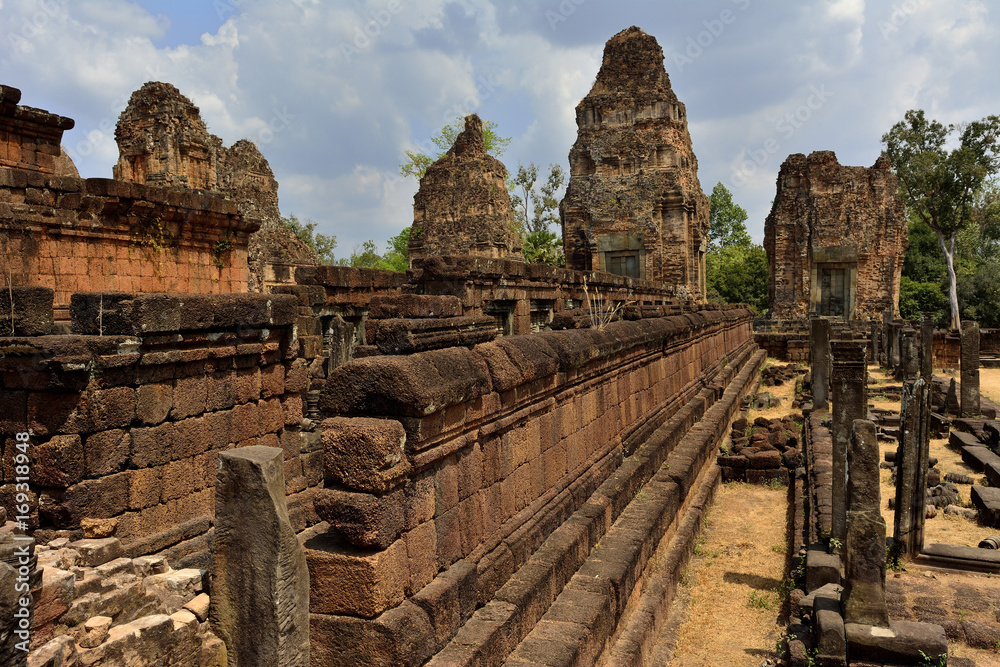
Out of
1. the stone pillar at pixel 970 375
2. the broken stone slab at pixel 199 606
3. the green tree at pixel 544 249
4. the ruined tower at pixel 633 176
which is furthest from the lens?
the green tree at pixel 544 249

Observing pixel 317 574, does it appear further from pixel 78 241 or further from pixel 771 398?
pixel 771 398

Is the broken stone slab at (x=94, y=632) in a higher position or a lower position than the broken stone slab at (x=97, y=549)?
higher

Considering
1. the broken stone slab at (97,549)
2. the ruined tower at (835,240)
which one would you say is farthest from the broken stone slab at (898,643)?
the ruined tower at (835,240)

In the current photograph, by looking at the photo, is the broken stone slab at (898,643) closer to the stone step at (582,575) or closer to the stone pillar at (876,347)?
the stone step at (582,575)

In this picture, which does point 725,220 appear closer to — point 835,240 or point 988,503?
point 835,240

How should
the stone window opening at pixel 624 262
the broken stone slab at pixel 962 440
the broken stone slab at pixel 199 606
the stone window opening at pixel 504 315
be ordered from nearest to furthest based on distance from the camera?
the broken stone slab at pixel 199 606, the broken stone slab at pixel 962 440, the stone window opening at pixel 504 315, the stone window opening at pixel 624 262

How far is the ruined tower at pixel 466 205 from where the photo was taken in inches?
755

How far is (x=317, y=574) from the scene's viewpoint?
8.50ft

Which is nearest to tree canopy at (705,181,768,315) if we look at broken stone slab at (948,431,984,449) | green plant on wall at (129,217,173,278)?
broken stone slab at (948,431,984,449)

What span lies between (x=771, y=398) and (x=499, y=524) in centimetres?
1178

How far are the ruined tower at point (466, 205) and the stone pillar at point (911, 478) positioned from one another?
14.2 meters

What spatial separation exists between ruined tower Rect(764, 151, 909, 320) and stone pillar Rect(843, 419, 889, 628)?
24.0 m

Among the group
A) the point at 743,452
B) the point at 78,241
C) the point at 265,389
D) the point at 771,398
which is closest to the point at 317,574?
the point at 265,389

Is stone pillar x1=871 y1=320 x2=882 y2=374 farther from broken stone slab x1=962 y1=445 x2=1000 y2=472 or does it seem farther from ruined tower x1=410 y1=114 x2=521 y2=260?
broken stone slab x1=962 y1=445 x2=1000 y2=472
